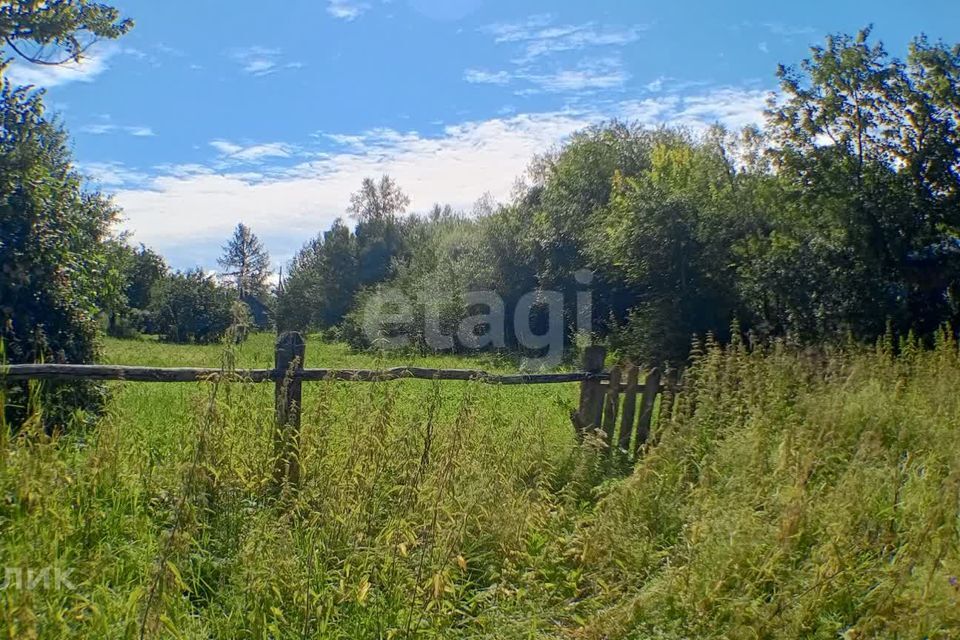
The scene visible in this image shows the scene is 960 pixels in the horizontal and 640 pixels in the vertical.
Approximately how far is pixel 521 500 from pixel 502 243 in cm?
2396

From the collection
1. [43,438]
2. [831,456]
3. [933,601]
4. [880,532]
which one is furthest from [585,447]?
[43,438]

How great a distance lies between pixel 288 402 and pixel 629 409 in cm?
373

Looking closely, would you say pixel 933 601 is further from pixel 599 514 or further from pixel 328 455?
pixel 328 455

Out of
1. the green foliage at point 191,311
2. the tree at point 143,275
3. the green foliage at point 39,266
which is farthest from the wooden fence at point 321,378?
the tree at point 143,275

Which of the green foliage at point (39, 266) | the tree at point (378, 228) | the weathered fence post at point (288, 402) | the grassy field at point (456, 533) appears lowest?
the grassy field at point (456, 533)

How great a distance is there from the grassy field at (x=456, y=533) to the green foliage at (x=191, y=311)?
38.6 meters

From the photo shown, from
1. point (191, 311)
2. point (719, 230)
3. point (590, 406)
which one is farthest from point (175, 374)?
point (191, 311)

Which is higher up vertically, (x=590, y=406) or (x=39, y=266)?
(x=39, y=266)

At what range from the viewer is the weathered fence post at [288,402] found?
17.2ft

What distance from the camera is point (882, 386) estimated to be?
745 centimetres

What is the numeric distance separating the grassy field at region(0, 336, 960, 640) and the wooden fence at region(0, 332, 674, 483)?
0.18 metres

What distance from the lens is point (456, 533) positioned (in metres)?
3.51

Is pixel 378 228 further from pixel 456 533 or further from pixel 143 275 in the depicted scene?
pixel 456 533

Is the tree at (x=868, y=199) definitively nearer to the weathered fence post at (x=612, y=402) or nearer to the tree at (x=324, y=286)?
the weathered fence post at (x=612, y=402)
